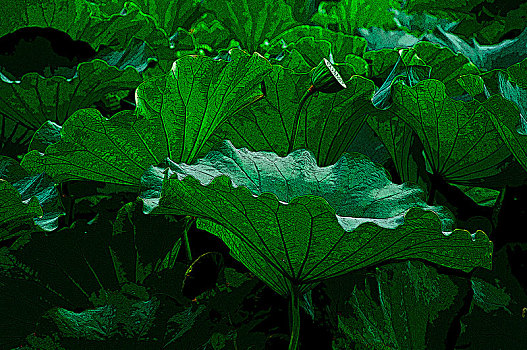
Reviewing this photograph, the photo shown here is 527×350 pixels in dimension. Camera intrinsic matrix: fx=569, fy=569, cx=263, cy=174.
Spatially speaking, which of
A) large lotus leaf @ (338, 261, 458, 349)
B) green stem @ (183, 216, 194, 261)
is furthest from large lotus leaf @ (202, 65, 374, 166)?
large lotus leaf @ (338, 261, 458, 349)

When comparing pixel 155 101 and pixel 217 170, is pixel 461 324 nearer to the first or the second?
pixel 217 170

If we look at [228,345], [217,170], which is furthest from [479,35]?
[228,345]

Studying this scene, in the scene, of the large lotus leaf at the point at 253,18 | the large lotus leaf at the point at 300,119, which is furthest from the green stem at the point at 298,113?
the large lotus leaf at the point at 253,18

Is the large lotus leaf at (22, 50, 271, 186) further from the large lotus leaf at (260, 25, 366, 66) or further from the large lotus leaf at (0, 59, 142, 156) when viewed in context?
the large lotus leaf at (260, 25, 366, 66)

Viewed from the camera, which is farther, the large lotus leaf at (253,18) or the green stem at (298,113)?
the large lotus leaf at (253,18)

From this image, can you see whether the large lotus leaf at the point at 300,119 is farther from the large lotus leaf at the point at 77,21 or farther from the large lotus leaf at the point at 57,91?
the large lotus leaf at the point at 77,21

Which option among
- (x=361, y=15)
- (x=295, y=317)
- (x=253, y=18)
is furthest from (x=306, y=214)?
(x=361, y=15)

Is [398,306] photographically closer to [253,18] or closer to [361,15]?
[253,18]
